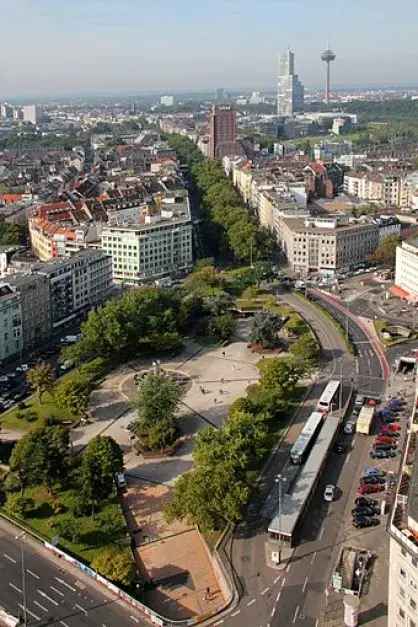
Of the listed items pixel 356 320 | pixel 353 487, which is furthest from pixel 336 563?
pixel 356 320

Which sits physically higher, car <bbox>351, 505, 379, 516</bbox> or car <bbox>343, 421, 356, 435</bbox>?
car <bbox>343, 421, 356, 435</bbox>

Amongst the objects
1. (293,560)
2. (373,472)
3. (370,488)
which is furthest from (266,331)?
(293,560)

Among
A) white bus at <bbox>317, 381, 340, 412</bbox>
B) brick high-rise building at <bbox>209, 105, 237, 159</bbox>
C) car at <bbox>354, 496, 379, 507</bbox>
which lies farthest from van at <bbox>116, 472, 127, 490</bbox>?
brick high-rise building at <bbox>209, 105, 237, 159</bbox>

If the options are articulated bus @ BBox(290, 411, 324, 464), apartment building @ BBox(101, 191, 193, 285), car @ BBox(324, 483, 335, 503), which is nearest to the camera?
car @ BBox(324, 483, 335, 503)

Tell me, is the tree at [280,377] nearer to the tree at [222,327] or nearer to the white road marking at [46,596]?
the tree at [222,327]

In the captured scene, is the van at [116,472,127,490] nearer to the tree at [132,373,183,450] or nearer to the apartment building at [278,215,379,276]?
the tree at [132,373,183,450]

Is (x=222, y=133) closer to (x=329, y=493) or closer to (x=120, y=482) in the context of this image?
(x=120, y=482)

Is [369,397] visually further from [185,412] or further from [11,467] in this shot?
[11,467]
